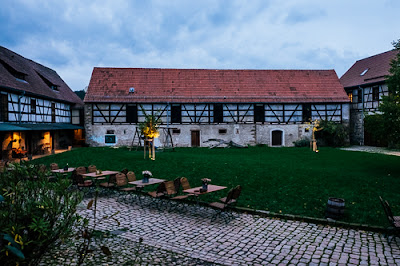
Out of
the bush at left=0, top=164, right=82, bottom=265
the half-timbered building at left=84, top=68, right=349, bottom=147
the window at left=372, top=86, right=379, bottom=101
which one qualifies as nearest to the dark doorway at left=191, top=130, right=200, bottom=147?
the half-timbered building at left=84, top=68, right=349, bottom=147

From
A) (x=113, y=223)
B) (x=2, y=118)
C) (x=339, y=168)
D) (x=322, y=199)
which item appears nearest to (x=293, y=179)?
(x=322, y=199)

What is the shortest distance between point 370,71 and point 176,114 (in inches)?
811

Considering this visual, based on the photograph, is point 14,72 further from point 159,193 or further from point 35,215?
point 35,215

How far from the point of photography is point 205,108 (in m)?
30.1

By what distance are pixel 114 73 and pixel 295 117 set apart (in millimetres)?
20073

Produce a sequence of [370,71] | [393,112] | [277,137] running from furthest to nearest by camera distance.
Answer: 1. [277,137]
2. [370,71]
3. [393,112]

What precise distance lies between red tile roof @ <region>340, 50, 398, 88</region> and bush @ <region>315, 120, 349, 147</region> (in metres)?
5.24

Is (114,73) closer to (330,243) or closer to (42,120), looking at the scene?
(42,120)

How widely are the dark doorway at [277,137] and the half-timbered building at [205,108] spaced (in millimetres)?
103

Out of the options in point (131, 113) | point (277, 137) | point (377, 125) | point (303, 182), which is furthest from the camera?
point (277, 137)

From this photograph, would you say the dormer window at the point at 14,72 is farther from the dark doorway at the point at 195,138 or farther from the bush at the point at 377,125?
the bush at the point at 377,125

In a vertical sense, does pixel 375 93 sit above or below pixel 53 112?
above

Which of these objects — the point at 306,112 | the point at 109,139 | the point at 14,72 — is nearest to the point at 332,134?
the point at 306,112

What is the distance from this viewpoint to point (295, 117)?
30625mm
